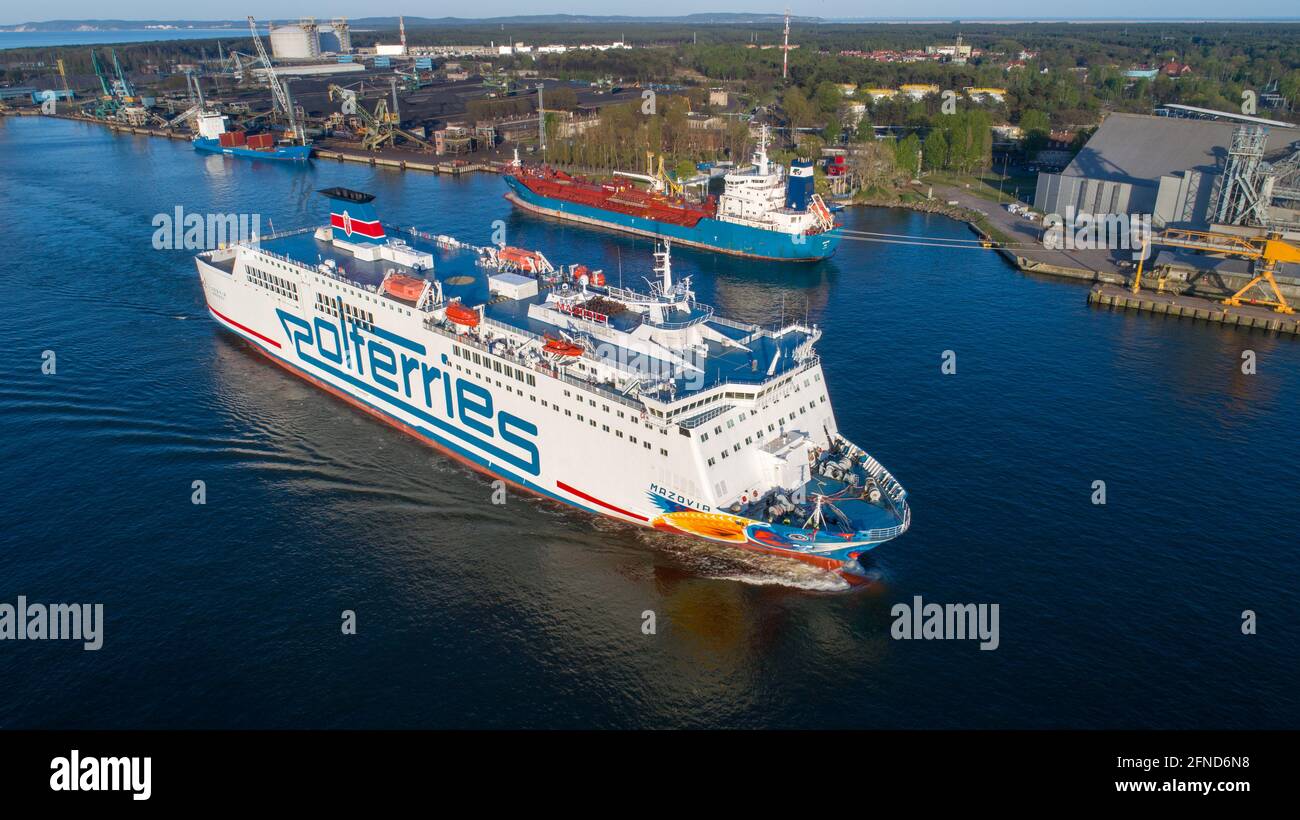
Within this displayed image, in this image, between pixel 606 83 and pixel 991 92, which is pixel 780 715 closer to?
pixel 991 92

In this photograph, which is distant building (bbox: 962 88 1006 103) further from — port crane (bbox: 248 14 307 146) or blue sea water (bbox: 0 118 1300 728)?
port crane (bbox: 248 14 307 146)

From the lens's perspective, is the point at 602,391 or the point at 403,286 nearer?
the point at 602,391

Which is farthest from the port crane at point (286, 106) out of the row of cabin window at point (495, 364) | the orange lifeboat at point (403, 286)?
the row of cabin window at point (495, 364)

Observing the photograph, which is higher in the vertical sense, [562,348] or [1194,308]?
[562,348]

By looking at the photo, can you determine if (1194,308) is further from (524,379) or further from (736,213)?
(524,379)

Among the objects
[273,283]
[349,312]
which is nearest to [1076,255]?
[349,312]

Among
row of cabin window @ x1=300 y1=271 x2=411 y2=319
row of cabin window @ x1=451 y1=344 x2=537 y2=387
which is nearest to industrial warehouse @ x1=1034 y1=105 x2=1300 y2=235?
row of cabin window @ x1=451 y1=344 x2=537 y2=387
